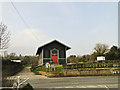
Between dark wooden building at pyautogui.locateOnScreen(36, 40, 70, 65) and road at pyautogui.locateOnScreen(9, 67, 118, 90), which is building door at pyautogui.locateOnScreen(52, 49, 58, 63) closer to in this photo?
dark wooden building at pyautogui.locateOnScreen(36, 40, 70, 65)

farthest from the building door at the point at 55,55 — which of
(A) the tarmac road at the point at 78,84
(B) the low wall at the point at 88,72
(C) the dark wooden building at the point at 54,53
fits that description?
(A) the tarmac road at the point at 78,84

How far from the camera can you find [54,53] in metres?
30.4

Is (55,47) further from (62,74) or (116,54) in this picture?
(116,54)

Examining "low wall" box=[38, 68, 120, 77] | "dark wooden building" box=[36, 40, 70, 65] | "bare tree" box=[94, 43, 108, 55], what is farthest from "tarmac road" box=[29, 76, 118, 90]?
"bare tree" box=[94, 43, 108, 55]

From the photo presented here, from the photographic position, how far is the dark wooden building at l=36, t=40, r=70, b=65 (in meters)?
29.8

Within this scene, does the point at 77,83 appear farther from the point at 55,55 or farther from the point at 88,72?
the point at 55,55

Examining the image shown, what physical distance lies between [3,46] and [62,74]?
10106 mm

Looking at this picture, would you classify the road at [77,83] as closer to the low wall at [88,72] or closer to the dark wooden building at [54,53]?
the low wall at [88,72]

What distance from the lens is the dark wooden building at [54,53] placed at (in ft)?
97.9

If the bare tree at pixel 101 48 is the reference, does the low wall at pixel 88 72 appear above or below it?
below

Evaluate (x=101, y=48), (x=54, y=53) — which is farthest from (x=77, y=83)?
(x=101, y=48)

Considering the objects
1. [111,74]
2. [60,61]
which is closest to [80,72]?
[111,74]

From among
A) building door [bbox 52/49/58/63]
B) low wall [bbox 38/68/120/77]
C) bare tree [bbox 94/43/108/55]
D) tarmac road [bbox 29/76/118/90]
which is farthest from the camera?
bare tree [bbox 94/43/108/55]

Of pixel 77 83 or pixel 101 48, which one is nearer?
pixel 77 83
